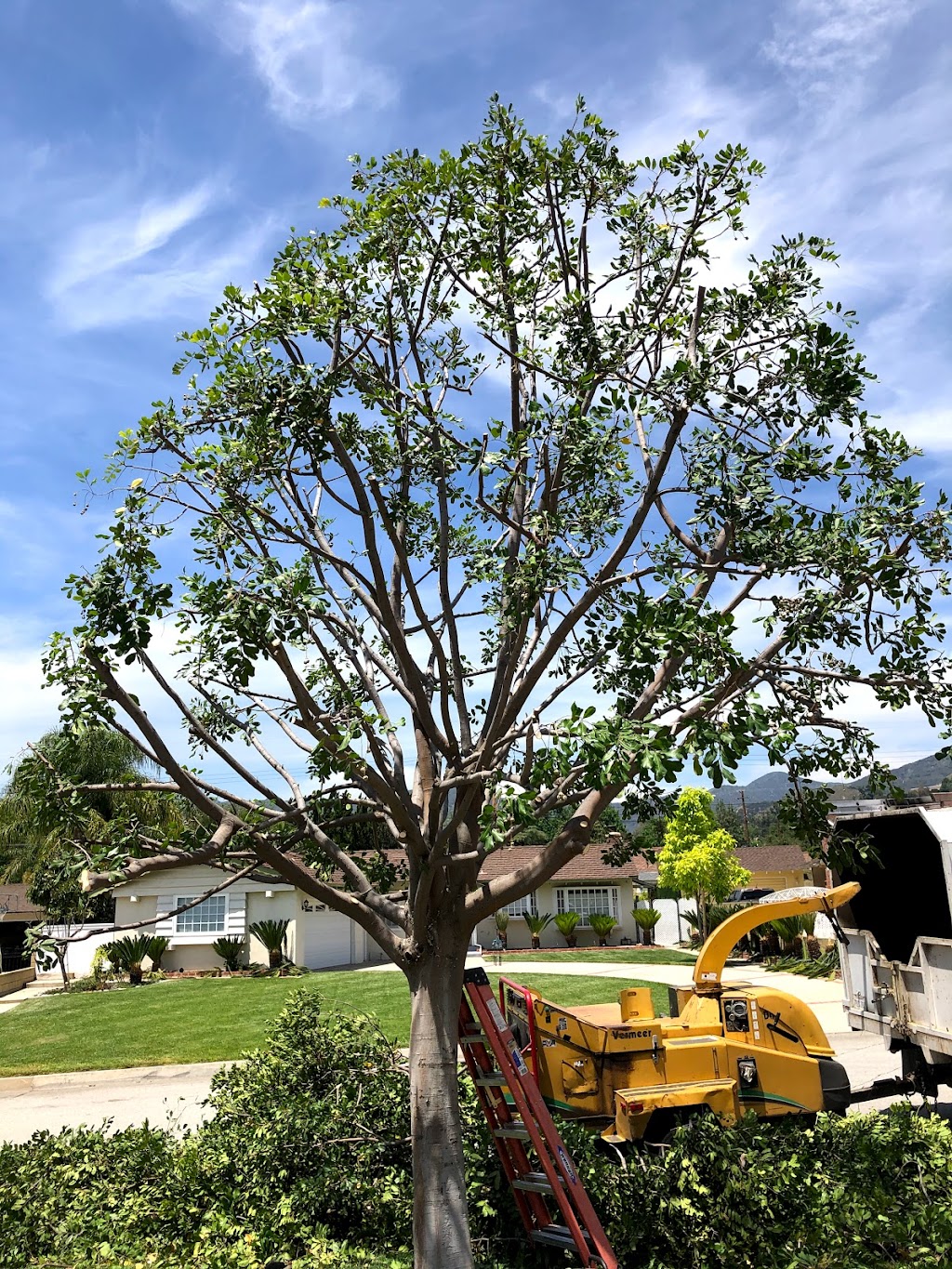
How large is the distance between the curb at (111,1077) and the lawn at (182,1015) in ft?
0.85

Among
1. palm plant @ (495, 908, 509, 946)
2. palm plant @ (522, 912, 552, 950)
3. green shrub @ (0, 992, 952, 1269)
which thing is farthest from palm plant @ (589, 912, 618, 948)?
green shrub @ (0, 992, 952, 1269)

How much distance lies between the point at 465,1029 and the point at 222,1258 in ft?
7.48

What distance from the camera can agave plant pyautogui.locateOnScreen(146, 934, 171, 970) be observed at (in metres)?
28.9

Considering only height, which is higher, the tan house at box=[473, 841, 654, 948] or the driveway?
the tan house at box=[473, 841, 654, 948]

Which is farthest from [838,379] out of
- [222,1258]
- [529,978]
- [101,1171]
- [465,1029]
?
[529,978]

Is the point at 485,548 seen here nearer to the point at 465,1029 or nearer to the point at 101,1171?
the point at 465,1029

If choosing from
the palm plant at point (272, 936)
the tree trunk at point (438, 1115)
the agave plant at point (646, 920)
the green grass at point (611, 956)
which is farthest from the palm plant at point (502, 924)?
the tree trunk at point (438, 1115)

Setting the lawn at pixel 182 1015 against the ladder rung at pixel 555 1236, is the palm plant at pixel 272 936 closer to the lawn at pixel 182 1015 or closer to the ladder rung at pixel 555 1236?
the lawn at pixel 182 1015

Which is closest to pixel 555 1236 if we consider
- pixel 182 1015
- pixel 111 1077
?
pixel 111 1077

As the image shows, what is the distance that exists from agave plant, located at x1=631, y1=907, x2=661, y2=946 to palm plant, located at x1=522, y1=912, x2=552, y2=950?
327 cm

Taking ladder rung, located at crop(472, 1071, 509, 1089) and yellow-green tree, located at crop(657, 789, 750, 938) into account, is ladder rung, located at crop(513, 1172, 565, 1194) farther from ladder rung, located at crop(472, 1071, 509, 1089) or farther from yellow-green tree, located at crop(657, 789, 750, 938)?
yellow-green tree, located at crop(657, 789, 750, 938)

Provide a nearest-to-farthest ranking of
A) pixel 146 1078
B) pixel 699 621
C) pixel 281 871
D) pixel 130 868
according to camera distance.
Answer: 1. pixel 699 621
2. pixel 130 868
3. pixel 281 871
4. pixel 146 1078

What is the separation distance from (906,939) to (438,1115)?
7287mm

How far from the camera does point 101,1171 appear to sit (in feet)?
27.3
